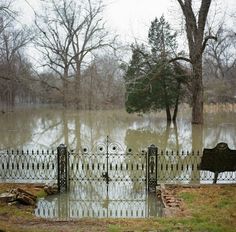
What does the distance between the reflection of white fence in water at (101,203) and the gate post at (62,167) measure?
0.26 metres

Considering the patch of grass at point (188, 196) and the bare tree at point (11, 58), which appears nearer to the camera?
the patch of grass at point (188, 196)

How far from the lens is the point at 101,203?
9078 mm

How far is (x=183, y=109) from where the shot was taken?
155 ft

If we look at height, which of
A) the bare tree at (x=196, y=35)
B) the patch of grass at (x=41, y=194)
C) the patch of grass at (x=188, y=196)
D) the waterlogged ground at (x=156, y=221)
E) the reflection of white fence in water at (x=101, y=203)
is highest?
the bare tree at (x=196, y=35)

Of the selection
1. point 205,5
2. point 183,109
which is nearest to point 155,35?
point 205,5

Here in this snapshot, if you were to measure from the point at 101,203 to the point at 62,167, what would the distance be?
1443 millimetres

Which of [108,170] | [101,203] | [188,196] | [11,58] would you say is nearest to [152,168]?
[188,196]

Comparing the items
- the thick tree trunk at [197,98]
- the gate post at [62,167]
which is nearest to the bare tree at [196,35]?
the thick tree trunk at [197,98]

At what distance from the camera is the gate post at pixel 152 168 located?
9750 millimetres

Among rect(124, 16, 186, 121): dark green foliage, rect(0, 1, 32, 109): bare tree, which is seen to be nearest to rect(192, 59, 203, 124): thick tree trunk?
rect(124, 16, 186, 121): dark green foliage

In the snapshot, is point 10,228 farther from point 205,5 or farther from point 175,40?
point 175,40

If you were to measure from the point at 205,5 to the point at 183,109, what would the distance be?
21.0 metres

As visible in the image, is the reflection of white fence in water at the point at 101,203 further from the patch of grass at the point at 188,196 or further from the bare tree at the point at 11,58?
the bare tree at the point at 11,58

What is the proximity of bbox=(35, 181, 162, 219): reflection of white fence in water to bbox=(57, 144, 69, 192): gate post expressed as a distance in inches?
10.2
